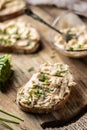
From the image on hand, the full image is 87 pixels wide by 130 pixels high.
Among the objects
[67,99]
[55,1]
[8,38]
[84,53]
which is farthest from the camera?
[55,1]

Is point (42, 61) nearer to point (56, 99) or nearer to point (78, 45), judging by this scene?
point (78, 45)

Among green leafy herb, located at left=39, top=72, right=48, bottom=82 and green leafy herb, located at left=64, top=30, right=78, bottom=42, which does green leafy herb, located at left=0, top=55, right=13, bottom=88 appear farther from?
green leafy herb, located at left=64, top=30, right=78, bottom=42

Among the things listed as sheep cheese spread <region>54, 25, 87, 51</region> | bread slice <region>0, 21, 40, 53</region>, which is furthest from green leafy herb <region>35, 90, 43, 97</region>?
bread slice <region>0, 21, 40, 53</region>

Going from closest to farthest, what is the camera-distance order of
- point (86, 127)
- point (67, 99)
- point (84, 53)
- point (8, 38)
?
point (86, 127) < point (67, 99) < point (84, 53) < point (8, 38)

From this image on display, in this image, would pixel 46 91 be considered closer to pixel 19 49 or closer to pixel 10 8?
pixel 19 49

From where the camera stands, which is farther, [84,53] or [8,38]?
[8,38]

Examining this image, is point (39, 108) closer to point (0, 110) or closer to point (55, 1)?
point (0, 110)

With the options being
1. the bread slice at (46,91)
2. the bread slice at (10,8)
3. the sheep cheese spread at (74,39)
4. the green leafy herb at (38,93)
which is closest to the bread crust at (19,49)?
the sheep cheese spread at (74,39)

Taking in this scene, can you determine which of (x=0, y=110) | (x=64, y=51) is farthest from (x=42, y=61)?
(x=0, y=110)
